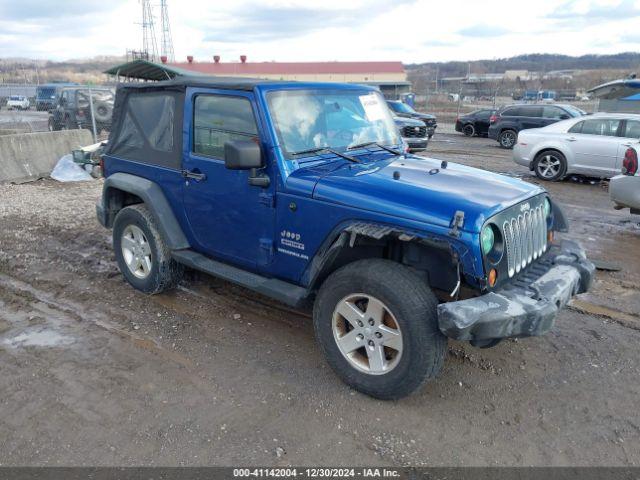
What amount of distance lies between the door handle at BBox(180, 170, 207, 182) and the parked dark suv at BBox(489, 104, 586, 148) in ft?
50.2

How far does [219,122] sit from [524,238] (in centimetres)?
247

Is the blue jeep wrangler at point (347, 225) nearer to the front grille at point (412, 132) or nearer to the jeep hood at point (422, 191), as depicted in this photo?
the jeep hood at point (422, 191)

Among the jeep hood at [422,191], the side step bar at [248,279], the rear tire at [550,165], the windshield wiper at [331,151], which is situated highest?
the windshield wiper at [331,151]

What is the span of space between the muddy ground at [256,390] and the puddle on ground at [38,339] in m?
0.02

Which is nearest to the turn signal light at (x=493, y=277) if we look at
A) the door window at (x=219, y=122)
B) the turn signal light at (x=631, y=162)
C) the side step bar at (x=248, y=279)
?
the side step bar at (x=248, y=279)

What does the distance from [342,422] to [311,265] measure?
3.55 ft

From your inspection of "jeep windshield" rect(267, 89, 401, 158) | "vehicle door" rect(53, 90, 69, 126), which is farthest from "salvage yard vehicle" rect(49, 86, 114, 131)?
"jeep windshield" rect(267, 89, 401, 158)

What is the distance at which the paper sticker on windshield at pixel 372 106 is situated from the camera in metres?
4.59

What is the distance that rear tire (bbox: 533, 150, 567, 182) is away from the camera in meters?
11.2

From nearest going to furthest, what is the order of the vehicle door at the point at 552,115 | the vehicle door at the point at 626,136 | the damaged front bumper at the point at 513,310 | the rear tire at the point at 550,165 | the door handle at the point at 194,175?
1. the damaged front bumper at the point at 513,310
2. the door handle at the point at 194,175
3. the vehicle door at the point at 626,136
4. the rear tire at the point at 550,165
5. the vehicle door at the point at 552,115

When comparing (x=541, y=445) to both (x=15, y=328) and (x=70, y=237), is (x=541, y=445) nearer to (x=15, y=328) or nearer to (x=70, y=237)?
(x=15, y=328)

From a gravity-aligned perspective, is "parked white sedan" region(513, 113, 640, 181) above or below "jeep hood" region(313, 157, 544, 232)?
below

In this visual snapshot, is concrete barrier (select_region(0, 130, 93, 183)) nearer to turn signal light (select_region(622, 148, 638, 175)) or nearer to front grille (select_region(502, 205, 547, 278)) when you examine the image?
front grille (select_region(502, 205, 547, 278))

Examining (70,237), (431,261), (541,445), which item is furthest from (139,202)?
(541,445)
